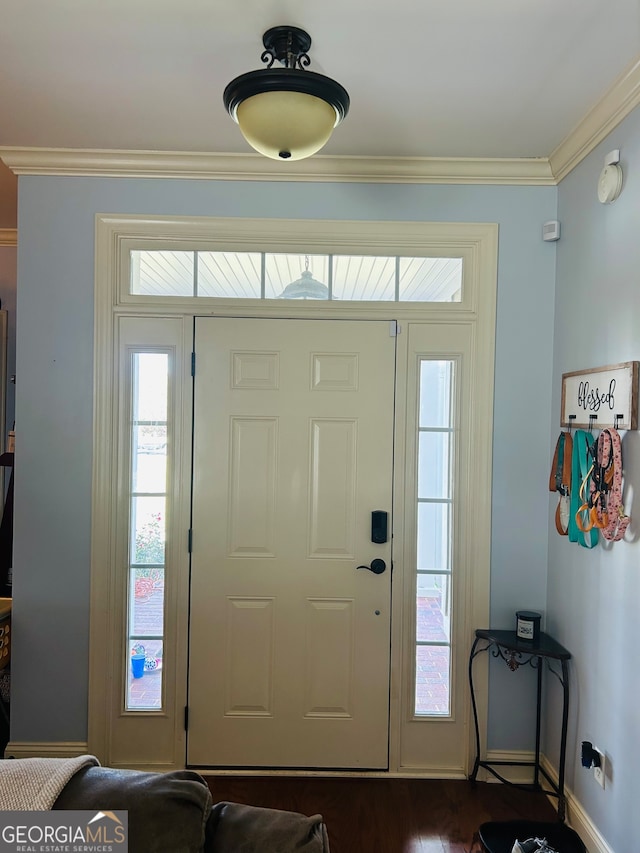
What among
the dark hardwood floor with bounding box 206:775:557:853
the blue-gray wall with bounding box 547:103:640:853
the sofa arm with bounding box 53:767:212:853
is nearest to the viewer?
the sofa arm with bounding box 53:767:212:853

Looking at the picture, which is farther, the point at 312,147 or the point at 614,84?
the point at 614,84

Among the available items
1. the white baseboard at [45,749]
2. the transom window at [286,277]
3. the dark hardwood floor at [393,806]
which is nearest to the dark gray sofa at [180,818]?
the dark hardwood floor at [393,806]

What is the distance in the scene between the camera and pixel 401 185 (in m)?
2.56

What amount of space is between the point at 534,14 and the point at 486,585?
214 cm

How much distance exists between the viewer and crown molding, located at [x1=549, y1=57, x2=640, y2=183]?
6.11 ft

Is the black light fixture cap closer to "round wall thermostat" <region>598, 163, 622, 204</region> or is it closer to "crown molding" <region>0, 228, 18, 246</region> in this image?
"round wall thermostat" <region>598, 163, 622, 204</region>

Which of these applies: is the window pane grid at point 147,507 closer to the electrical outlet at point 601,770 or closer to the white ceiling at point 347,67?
the white ceiling at point 347,67

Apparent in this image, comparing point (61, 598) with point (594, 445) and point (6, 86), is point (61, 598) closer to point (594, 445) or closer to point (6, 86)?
point (6, 86)

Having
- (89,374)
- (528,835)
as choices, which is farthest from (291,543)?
(528,835)

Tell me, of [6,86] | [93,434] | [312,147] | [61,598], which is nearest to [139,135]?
[6,86]

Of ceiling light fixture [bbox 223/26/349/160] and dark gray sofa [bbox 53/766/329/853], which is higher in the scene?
ceiling light fixture [bbox 223/26/349/160]

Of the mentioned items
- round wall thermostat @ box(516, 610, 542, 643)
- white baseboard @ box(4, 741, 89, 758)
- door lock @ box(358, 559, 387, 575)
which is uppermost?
door lock @ box(358, 559, 387, 575)

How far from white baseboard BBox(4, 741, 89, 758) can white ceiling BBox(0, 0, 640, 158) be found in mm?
2663

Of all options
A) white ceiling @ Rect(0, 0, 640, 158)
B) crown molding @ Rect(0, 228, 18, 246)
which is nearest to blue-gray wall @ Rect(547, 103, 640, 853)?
white ceiling @ Rect(0, 0, 640, 158)
